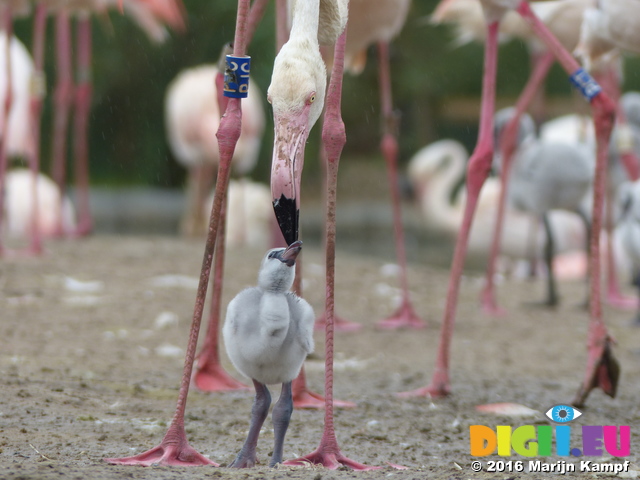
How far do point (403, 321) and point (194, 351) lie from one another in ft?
9.02

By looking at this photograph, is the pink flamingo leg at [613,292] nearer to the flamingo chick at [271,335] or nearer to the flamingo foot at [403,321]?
the flamingo foot at [403,321]

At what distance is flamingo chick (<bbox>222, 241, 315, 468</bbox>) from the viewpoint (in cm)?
201

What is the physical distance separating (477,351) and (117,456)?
242cm

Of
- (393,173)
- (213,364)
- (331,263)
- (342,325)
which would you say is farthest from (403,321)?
(331,263)

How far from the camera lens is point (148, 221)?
10.8m

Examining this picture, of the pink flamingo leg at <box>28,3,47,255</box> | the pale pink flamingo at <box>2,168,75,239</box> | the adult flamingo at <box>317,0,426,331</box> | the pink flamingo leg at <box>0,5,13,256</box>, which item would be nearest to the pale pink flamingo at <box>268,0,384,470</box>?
the adult flamingo at <box>317,0,426,331</box>

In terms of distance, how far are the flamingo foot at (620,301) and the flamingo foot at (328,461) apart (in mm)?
3985

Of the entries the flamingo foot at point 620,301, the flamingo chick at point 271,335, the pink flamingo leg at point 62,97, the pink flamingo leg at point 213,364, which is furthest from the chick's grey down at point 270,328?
the pink flamingo leg at point 62,97

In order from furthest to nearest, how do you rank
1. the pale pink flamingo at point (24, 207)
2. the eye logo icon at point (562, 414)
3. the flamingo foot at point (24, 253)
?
1. the pale pink flamingo at point (24, 207)
2. the flamingo foot at point (24, 253)
3. the eye logo icon at point (562, 414)

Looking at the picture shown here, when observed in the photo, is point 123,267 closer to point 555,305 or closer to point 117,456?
point 555,305

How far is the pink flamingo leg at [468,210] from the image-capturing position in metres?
3.11

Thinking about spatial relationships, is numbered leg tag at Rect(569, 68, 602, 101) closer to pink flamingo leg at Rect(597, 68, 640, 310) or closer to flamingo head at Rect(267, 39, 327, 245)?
flamingo head at Rect(267, 39, 327, 245)

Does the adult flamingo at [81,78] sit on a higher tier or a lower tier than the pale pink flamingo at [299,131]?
higher

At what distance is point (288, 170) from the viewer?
78.1 inches
